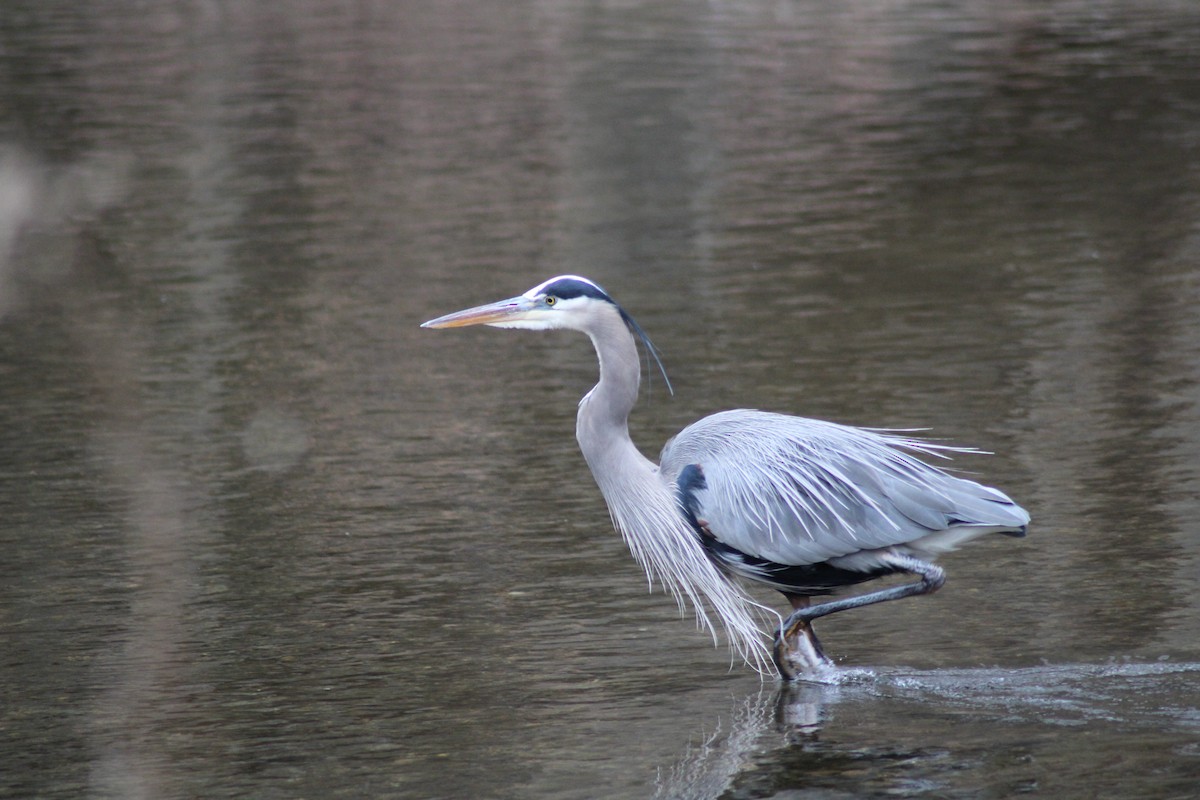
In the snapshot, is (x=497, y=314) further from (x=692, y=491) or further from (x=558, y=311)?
(x=692, y=491)

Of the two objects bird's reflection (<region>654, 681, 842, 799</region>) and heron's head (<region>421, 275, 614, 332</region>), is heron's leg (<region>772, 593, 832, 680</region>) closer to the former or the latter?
bird's reflection (<region>654, 681, 842, 799</region>)

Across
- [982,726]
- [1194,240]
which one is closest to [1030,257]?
[1194,240]

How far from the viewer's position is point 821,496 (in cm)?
668

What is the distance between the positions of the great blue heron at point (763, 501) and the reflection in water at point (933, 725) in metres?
0.33

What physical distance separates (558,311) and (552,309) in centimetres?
3

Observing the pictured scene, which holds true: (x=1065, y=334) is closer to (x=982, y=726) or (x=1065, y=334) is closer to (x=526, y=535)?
(x=526, y=535)

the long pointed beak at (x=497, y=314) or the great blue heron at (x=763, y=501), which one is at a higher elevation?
the long pointed beak at (x=497, y=314)

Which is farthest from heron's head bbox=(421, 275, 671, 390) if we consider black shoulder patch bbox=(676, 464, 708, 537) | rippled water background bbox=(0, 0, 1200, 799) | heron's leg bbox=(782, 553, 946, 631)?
rippled water background bbox=(0, 0, 1200, 799)

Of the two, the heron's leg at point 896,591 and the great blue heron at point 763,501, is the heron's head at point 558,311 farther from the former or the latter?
the heron's leg at point 896,591

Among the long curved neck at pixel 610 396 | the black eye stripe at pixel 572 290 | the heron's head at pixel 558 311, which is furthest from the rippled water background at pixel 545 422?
the black eye stripe at pixel 572 290

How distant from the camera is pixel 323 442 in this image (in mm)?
10172

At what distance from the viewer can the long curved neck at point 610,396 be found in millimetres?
6832

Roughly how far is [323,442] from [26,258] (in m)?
6.98

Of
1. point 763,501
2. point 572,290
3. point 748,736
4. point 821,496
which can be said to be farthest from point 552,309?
point 748,736
